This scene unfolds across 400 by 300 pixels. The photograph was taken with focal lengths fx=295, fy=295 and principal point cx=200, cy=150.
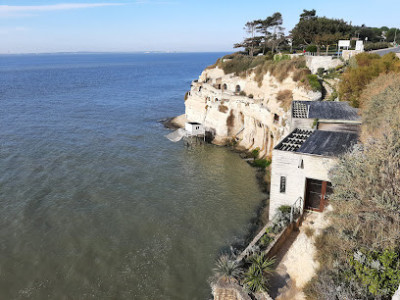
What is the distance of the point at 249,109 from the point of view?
144 ft

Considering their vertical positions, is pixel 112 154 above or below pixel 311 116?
below

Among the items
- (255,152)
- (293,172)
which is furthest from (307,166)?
(255,152)

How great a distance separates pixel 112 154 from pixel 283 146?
26893 mm

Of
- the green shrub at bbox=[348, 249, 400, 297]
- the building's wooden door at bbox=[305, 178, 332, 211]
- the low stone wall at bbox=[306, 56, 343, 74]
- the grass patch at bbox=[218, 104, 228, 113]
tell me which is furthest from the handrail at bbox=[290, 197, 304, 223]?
the low stone wall at bbox=[306, 56, 343, 74]

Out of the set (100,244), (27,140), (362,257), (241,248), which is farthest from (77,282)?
(27,140)

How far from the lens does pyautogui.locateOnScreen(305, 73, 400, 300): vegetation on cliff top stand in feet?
40.0

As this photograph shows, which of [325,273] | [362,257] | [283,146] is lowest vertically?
[325,273]

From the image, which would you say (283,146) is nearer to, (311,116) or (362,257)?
(311,116)

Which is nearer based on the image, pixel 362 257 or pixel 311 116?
pixel 362 257

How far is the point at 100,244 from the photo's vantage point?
22.7 meters

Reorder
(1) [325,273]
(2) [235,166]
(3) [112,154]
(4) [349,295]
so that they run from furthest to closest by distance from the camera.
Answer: (3) [112,154] → (2) [235,166] → (1) [325,273] → (4) [349,295]

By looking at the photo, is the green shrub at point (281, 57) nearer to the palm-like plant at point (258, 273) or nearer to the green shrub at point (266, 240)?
the green shrub at point (266, 240)

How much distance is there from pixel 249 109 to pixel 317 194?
2543cm

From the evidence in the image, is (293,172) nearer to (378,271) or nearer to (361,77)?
(378,271)
